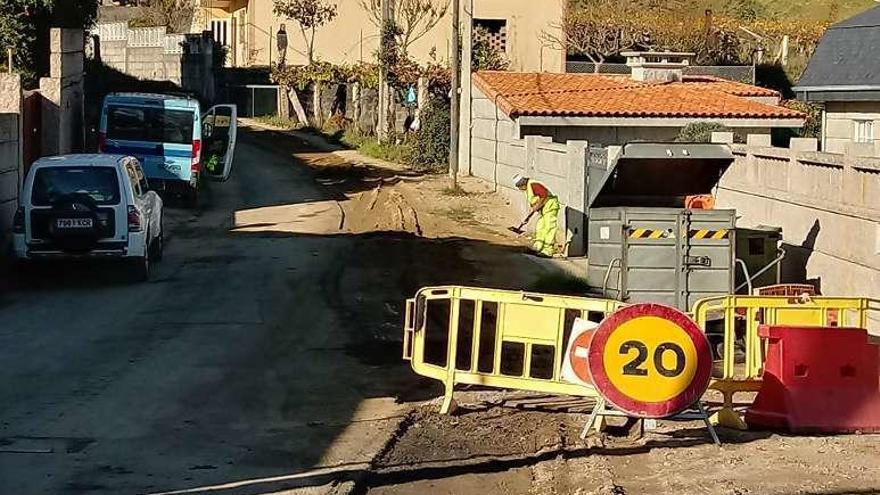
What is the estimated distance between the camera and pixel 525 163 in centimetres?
2981

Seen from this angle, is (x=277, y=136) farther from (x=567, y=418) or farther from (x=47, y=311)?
(x=567, y=418)

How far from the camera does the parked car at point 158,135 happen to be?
97.6ft

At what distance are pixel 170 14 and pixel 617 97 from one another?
33532 mm

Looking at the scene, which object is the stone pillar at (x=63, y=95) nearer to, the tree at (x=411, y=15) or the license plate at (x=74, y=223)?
the license plate at (x=74, y=223)

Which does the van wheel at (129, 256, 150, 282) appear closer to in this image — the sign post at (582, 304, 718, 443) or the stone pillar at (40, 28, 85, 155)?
the stone pillar at (40, 28, 85, 155)

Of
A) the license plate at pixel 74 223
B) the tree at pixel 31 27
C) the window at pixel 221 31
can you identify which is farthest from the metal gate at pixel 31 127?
the window at pixel 221 31

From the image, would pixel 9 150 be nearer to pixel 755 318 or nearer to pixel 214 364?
pixel 214 364

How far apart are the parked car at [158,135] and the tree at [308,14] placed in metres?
21.3

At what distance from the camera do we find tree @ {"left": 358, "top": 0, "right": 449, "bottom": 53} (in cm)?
4981

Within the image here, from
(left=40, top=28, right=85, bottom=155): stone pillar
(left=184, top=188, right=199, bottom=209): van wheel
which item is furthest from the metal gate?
(left=184, top=188, right=199, bottom=209): van wheel

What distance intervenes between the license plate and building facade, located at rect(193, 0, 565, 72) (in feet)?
105

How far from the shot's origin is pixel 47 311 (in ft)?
56.5

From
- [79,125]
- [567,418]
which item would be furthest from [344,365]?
[79,125]

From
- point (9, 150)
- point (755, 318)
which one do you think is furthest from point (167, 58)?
point (755, 318)
